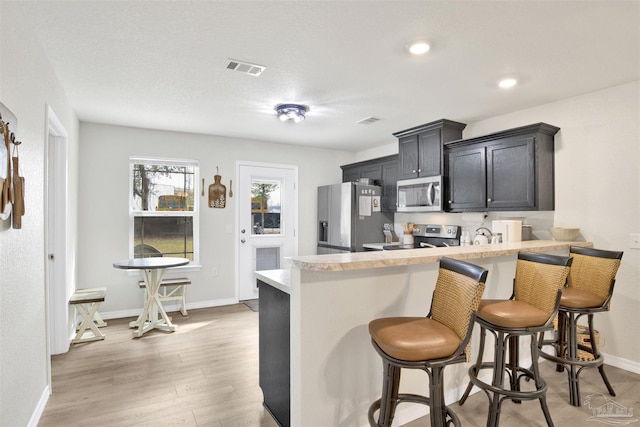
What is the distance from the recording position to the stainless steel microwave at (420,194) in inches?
165

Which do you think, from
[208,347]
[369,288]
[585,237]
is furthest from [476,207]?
[208,347]

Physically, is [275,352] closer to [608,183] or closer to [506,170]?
[506,170]

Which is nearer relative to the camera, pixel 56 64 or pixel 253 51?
pixel 253 51

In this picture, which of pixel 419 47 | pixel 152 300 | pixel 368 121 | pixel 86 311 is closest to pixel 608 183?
pixel 419 47

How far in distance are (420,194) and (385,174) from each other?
3.18 feet

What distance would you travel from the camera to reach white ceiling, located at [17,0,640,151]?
199cm

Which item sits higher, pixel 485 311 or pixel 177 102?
pixel 177 102

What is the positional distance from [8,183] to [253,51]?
1630 millimetres

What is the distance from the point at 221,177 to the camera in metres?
5.15

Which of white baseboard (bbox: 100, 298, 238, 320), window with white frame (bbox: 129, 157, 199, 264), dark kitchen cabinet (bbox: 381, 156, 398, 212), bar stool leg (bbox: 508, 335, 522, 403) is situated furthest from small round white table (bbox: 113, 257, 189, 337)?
bar stool leg (bbox: 508, 335, 522, 403)

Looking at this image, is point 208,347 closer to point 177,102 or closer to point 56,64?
point 177,102

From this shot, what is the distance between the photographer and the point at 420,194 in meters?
4.41

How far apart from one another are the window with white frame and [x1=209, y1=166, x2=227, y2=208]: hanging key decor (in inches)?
8.6

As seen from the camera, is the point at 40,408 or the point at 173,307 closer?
the point at 40,408
